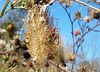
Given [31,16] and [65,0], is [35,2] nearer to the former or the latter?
[31,16]

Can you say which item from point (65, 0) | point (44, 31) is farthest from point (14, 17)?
point (44, 31)

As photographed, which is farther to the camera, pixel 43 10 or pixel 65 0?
pixel 65 0

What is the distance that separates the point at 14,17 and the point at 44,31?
44cm

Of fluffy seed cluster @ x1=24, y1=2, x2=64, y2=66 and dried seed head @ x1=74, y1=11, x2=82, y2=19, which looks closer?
fluffy seed cluster @ x1=24, y1=2, x2=64, y2=66

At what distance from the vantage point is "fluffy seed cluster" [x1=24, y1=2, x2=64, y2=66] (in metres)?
0.38

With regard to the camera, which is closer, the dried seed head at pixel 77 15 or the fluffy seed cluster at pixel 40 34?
the fluffy seed cluster at pixel 40 34

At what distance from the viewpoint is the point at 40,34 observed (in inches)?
15.3

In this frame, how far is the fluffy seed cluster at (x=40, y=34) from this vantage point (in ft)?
1.26

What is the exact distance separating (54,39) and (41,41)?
43 mm

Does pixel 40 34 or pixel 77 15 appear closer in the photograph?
pixel 40 34

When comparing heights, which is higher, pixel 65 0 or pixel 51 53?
pixel 65 0

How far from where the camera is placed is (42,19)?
1.23 ft

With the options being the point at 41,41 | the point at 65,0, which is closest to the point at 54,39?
the point at 41,41

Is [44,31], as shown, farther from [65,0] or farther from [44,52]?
[65,0]
